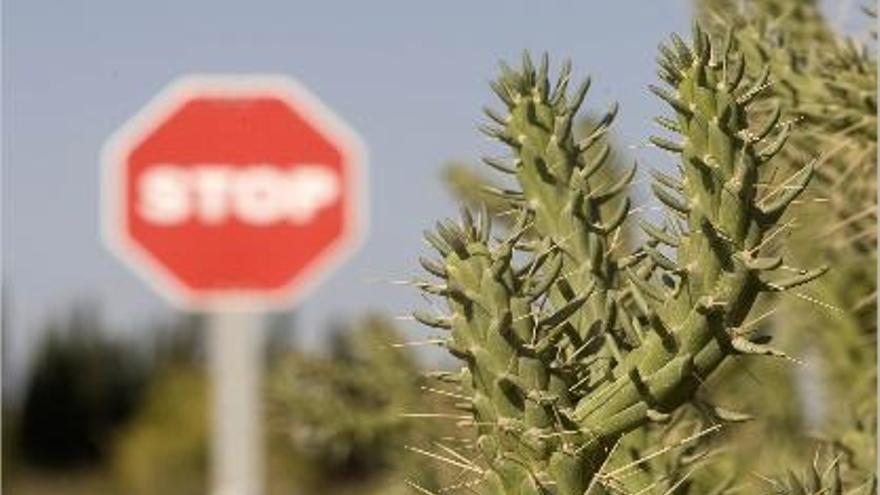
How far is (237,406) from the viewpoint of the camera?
575cm

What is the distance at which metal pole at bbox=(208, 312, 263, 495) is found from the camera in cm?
566

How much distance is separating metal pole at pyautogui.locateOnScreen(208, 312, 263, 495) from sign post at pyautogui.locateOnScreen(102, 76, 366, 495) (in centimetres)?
2

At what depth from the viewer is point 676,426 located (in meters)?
2.82

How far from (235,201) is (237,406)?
3.40ft

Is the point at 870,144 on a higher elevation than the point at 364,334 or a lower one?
higher

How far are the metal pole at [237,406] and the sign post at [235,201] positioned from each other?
0.07ft

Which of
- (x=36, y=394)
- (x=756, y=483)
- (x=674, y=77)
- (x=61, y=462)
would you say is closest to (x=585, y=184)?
(x=674, y=77)

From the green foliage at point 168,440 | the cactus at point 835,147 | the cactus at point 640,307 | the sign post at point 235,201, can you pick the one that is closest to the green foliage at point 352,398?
the sign post at point 235,201

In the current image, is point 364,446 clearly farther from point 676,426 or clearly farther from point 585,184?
point 585,184

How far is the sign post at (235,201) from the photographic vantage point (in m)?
6.43

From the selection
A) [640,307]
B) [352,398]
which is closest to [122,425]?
[352,398]

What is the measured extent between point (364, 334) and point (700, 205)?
4.76 metres

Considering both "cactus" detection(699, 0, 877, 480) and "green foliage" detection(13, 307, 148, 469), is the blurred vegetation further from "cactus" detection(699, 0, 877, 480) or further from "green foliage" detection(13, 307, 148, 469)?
"cactus" detection(699, 0, 877, 480)

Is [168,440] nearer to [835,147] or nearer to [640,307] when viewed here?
[835,147]
